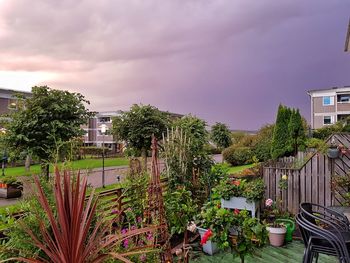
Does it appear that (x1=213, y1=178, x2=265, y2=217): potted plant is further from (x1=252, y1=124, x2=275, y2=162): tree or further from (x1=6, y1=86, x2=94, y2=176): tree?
(x1=252, y1=124, x2=275, y2=162): tree

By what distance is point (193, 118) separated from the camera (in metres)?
8.26

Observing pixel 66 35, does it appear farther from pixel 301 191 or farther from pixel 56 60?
pixel 301 191

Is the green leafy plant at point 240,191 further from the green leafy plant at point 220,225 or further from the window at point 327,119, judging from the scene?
the window at point 327,119

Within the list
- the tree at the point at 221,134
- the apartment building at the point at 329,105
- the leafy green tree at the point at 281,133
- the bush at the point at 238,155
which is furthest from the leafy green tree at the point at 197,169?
the apartment building at the point at 329,105

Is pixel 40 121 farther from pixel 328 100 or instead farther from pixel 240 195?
pixel 328 100

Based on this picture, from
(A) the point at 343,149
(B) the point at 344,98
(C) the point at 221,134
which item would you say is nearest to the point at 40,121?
(A) the point at 343,149

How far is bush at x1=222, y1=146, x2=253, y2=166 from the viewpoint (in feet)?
55.3

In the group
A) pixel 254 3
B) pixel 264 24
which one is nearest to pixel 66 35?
pixel 254 3

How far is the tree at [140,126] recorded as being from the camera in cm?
1002

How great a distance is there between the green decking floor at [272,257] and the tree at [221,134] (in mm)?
18852

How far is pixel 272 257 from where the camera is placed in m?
4.11

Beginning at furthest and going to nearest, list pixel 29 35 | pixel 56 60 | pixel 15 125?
pixel 56 60 < pixel 15 125 < pixel 29 35

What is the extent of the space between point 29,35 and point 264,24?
5.86 m

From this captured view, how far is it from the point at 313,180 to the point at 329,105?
2586 cm
